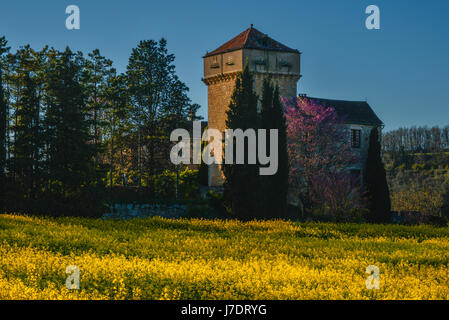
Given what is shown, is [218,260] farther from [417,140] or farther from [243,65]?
[417,140]

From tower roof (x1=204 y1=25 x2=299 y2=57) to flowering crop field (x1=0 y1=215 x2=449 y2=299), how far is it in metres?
20.5

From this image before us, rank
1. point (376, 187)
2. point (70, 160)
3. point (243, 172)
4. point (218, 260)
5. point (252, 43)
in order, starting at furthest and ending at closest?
point (252, 43)
point (376, 187)
point (243, 172)
point (70, 160)
point (218, 260)

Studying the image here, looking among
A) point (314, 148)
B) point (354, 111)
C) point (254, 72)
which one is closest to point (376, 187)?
point (314, 148)

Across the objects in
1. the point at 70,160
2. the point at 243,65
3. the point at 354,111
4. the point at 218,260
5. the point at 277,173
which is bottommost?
the point at 218,260

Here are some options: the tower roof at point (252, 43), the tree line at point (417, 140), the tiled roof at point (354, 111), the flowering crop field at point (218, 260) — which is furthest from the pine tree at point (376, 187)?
the tree line at point (417, 140)

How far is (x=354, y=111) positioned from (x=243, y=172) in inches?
740

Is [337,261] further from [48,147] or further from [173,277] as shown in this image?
[48,147]

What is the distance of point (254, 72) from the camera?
37594 millimetres

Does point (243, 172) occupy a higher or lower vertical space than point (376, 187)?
higher

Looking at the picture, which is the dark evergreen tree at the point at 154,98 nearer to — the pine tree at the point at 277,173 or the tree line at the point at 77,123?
the tree line at the point at 77,123

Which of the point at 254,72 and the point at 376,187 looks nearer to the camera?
the point at 376,187

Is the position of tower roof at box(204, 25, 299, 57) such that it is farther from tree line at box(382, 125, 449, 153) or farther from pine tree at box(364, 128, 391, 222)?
tree line at box(382, 125, 449, 153)
